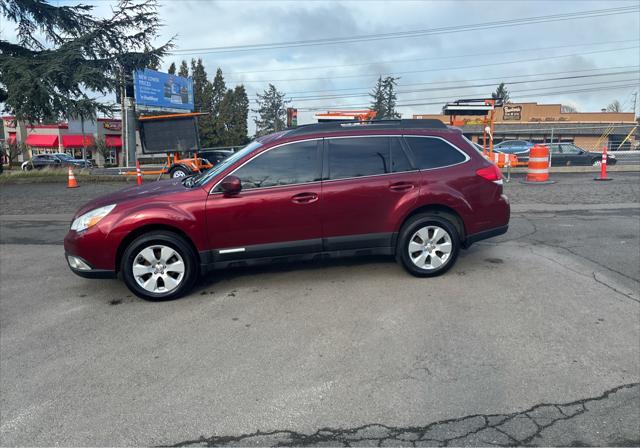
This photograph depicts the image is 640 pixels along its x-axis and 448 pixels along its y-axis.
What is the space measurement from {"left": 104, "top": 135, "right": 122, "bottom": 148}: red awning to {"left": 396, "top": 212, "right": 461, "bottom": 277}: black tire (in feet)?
203

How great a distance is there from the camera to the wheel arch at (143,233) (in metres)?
5.03

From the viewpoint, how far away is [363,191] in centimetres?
535

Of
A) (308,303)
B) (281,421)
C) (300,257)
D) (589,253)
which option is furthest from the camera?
(589,253)

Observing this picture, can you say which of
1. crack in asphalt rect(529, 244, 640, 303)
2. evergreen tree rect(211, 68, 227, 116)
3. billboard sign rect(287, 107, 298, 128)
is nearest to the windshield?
crack in asphalt rect(529, 244, 640, 303)

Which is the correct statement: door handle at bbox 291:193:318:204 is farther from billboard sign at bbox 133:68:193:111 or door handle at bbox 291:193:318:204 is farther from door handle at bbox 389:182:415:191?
billboard sign at bbox 133:68:193:111

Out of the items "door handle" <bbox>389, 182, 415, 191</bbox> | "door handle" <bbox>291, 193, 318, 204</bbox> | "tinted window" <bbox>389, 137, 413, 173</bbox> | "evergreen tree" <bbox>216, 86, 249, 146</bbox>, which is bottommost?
"door handle" <bbox>291, 193, 318, 204</bbox>

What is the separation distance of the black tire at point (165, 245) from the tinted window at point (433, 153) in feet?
9.26

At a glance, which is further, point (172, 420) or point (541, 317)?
point (541, 317)

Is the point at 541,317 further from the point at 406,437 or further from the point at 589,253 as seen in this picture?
the point at 589,253

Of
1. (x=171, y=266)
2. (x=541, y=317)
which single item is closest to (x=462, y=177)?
(x=541, y=317)

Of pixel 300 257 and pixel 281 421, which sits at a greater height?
pixel 300 257

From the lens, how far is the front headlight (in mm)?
5031

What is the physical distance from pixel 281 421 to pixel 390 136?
3.64m

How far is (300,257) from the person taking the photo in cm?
536
